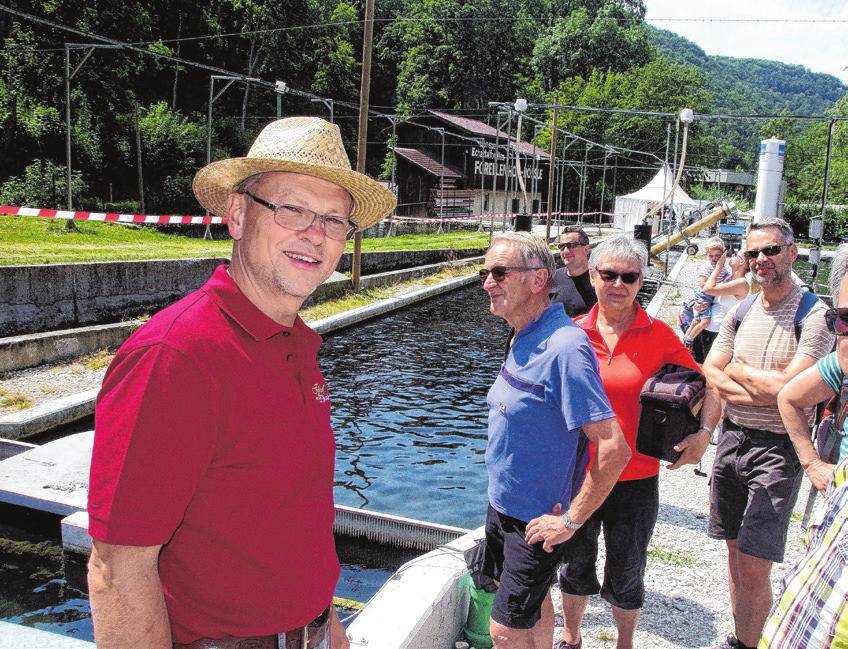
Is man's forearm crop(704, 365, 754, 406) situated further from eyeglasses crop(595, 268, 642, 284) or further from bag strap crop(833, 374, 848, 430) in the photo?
eyeglasses crop(595, 268, 642, 284)

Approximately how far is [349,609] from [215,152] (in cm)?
3376

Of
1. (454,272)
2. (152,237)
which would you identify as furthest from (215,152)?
(454,272)

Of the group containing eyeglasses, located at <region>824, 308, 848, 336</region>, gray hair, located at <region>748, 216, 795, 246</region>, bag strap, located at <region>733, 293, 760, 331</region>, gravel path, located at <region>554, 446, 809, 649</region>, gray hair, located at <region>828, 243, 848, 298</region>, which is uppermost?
gray hair, located at <region>748, 216, 795, 246</region>

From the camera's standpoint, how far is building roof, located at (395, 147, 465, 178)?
46.7 metres

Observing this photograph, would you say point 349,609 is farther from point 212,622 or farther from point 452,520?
point 212,622

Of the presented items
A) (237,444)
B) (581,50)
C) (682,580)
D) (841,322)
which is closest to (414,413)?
(682,580)

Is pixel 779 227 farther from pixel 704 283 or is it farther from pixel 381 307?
pixel 381 307

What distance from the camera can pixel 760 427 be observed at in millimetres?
3529

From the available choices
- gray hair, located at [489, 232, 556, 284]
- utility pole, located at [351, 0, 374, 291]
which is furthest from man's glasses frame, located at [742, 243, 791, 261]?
utility pole, located at [351, 0, 374, 291]

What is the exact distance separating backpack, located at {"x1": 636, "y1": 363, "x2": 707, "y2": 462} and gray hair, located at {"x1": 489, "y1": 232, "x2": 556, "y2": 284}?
72cm

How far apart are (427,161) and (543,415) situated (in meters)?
46.8

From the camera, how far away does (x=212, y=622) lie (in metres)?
1.67

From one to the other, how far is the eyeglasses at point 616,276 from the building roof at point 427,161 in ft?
140

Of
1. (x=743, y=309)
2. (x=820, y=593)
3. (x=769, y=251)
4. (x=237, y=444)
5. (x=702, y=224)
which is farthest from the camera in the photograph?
(x=702, y=224)
